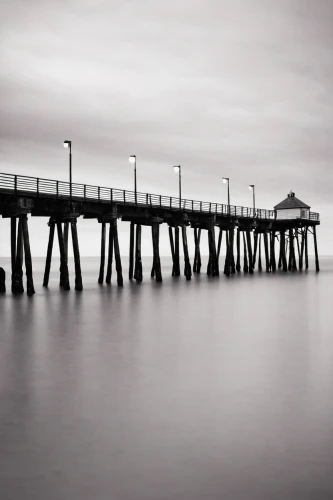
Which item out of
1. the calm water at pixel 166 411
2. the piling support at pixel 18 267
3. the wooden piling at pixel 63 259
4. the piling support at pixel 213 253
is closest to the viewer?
the calm water at pixel 166 411

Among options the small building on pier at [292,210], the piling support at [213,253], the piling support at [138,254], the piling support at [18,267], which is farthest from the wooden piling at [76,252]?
the small building on pier at [292,210]

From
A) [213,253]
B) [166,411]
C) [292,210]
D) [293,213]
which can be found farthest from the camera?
[292,210]

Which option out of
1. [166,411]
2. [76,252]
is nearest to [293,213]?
[76,252]

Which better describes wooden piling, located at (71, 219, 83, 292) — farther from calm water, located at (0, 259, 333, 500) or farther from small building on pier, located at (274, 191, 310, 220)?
small building on pier, located at (274, 191, 310, 220)

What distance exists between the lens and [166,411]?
8.07m

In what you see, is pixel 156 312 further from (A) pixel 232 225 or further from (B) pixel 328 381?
(A) pixel 232 225

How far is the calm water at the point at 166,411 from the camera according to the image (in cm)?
563

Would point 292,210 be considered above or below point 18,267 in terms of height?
above

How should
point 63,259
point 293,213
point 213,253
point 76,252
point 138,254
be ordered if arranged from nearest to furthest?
1. point 76,252
2. point 63,259
3. point 138,254
4. point 213,253
5. point 293,213

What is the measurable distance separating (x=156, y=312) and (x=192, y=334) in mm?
5278

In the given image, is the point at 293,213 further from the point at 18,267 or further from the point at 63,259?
the point at 18,267

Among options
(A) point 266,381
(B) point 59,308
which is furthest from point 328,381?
(B) point 59,308

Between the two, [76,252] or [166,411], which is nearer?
[166,411]

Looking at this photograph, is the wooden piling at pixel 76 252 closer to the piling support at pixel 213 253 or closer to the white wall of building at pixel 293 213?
the piling support at pixel 213 253
